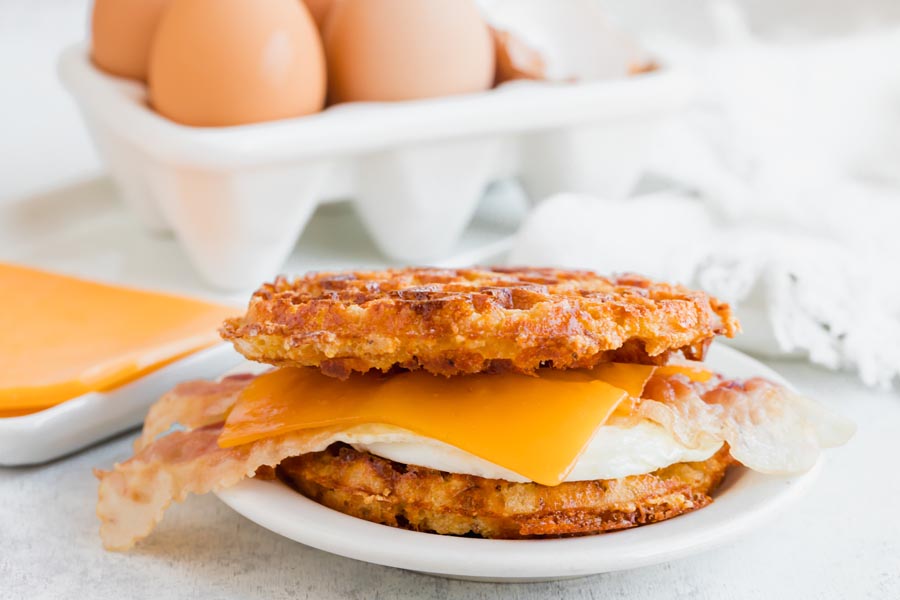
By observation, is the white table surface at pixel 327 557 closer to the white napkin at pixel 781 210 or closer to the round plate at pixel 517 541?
the round plate at pixel 517 541

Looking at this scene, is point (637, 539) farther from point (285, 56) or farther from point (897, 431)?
point (285, 56)

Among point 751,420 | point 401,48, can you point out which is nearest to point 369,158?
point 401,48

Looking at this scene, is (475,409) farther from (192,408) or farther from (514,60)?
(514,60)

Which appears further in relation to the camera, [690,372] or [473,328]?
[690,372]

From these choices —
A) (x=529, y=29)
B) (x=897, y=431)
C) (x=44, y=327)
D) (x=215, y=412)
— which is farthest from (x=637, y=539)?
(x=529, y=29)

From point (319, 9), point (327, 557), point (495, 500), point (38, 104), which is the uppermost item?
point (319, 9)

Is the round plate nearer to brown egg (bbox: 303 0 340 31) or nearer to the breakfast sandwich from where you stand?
the breakfast sandwich
